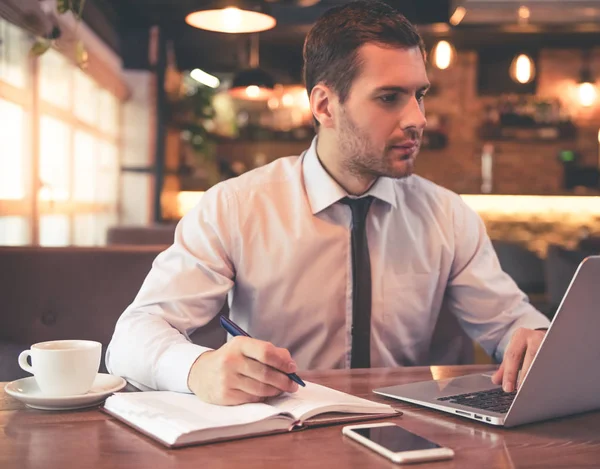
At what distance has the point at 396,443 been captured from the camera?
892 millimetres

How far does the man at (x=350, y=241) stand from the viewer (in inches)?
64.2

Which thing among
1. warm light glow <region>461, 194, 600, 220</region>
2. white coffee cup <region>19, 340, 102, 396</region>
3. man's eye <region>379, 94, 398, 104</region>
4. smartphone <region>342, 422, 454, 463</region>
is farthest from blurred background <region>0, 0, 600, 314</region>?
smartphone <region>342, 422, 454, 463</region>

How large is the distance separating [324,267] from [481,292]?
1.30 ft

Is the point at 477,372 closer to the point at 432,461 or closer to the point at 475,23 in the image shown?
the point at 432,461

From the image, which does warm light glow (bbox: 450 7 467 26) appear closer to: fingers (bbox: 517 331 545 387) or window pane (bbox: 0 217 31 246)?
window pane (bbox: 0 217 31 246)

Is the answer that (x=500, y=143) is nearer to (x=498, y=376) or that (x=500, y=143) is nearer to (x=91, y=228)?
(x=91, y=228)

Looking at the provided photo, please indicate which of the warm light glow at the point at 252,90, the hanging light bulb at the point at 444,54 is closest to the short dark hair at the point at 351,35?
the warm light glow at the point at 252,90

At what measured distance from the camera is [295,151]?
8445 mm

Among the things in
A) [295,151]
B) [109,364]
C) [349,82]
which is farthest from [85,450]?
[295,151]

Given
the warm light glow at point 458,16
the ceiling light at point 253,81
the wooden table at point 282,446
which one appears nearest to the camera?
the wooden table at point 282,446

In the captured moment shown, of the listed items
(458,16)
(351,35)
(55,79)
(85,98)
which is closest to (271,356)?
(351,35)

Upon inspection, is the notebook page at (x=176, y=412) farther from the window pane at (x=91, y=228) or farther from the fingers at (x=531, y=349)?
the window pane at (x=91, y=228)

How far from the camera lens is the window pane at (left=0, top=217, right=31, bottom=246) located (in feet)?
11.8

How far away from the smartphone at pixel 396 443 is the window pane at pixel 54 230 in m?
3.67
